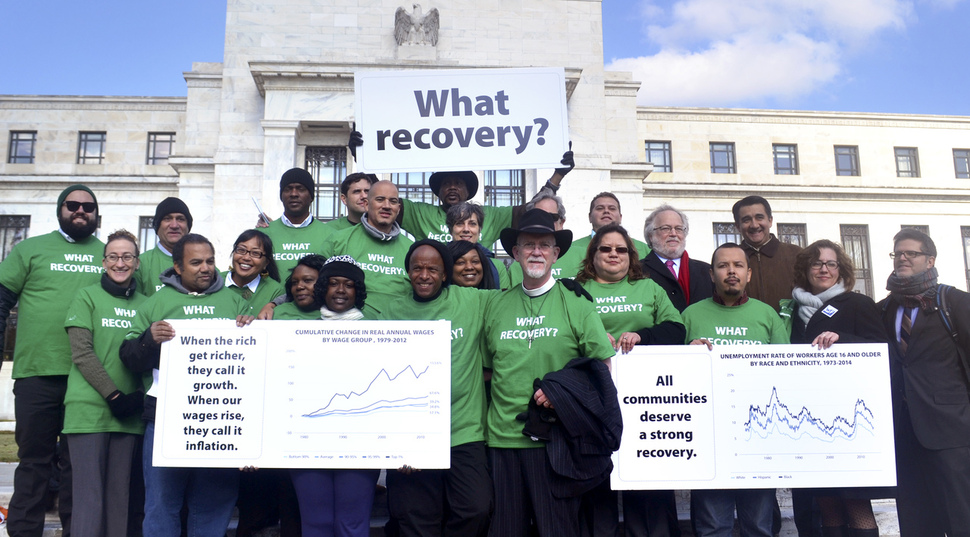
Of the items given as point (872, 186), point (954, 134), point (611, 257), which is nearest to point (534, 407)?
point (611, 257)

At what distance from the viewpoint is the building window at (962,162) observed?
4016 cm

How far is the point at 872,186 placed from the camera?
37688 millimetres

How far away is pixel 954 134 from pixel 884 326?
42723mm

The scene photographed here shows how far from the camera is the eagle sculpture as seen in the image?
24062mm

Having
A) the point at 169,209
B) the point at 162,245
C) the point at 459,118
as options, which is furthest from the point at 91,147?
the point at 459,118

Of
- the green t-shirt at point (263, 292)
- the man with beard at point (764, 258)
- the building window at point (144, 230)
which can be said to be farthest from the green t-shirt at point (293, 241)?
the building window at point (144, 230)

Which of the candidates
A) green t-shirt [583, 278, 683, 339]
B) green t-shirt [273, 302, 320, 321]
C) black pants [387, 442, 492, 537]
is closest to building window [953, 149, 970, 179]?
green t-shirt [583, 278, 683, 339]

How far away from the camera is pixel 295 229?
6.36 m

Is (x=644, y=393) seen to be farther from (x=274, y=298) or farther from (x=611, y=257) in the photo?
(x=274, y=298)

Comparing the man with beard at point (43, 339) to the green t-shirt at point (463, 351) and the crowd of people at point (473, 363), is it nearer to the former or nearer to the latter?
the crowd of people at point (473, 363)

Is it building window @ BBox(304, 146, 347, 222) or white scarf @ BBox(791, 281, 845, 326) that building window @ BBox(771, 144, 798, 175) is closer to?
building window @ BBox(304, 146, 347, 222)

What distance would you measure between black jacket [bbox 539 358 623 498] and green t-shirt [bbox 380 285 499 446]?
1.83 ft

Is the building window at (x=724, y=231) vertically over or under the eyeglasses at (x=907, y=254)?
over

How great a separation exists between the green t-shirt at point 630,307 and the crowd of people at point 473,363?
14 mm
